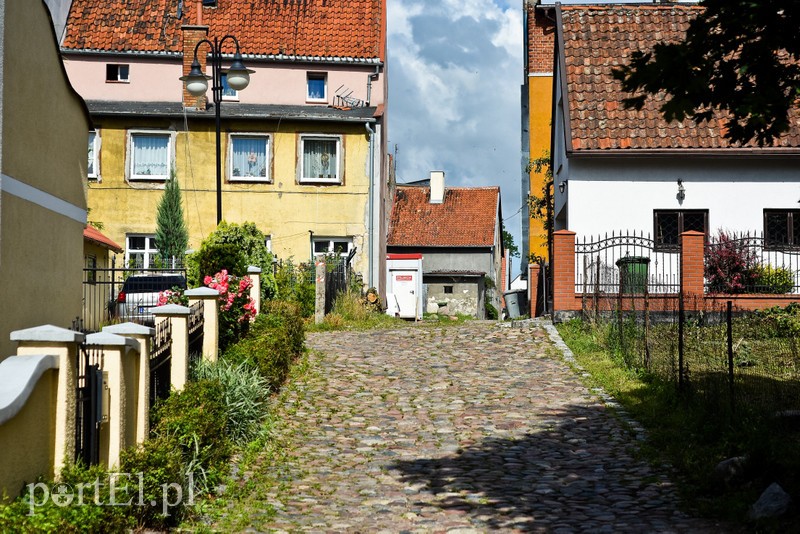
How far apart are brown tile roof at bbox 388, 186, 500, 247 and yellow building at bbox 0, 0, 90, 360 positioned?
38915 millimetres

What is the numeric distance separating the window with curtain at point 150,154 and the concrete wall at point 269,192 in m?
0.32

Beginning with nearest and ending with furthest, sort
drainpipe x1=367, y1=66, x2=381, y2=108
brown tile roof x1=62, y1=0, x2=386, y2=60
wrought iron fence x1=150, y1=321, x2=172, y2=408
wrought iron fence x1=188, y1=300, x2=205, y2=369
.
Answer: wrought iron fence x1=150, y1=321, x2=172, y2=408, wrought iron fence x1=188, y1=300, x2=205, y2=369, brown tile roof x1=62, y1=0, x2=386, y2=60, drainpipe x1=367, y1=66, x2=381, y2=108

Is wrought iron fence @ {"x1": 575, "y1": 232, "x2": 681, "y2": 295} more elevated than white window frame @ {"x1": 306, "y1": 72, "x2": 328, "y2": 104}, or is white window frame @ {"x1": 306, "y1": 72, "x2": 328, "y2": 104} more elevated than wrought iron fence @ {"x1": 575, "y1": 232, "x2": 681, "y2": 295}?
white window frame @ {"x1": 306, "y1": 72, "x2": 328, "y2": 104}

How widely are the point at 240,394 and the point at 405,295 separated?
84.5 feet

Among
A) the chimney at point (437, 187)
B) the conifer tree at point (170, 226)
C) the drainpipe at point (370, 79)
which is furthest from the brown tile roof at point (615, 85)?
the chimney at point (437, 187)

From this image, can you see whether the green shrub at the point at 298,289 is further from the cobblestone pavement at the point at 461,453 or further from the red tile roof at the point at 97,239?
the cobblestone pavement at the point at 461,453

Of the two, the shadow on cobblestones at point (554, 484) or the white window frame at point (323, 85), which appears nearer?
the shadow on cobblestones at point (554, 484)

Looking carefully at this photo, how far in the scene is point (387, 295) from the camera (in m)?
37.2

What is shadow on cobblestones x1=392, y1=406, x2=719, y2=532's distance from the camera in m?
8.26

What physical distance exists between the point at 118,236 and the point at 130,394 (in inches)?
980

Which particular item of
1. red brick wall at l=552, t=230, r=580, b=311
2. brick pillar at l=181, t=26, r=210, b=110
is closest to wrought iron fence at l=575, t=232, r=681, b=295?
red brick wall at l=552, t=230, r=580, b=311

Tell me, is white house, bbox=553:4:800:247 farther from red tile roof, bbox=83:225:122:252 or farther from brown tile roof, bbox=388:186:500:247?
brown tile roof, bbox=388:186:500:247

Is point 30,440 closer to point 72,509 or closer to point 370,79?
point 72,509

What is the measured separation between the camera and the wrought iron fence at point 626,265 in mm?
21562
